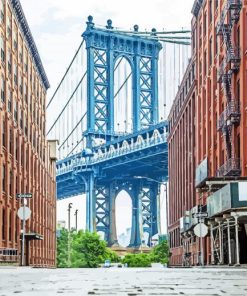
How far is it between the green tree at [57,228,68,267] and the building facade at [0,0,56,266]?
20.1 metres

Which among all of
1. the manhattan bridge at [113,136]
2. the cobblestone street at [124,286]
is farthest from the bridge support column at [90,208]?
the cobblestone street at [124,286]

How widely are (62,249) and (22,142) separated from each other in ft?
208

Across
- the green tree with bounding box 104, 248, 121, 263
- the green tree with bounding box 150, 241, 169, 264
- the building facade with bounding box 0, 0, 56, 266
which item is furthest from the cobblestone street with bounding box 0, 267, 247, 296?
the green tree with bounding box 104, 248, 121, 263

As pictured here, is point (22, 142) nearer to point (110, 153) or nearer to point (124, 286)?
point (124, 286)

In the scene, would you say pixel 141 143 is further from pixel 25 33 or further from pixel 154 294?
pixel 154 294

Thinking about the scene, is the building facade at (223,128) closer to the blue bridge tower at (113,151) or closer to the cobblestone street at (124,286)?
the cobblestone street at (124,286)

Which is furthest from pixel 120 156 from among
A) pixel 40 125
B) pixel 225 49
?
pixel 225 49

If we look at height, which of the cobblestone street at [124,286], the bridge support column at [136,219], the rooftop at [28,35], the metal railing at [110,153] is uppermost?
the rooftop at [28,35]

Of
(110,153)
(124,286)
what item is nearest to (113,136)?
(110,153)

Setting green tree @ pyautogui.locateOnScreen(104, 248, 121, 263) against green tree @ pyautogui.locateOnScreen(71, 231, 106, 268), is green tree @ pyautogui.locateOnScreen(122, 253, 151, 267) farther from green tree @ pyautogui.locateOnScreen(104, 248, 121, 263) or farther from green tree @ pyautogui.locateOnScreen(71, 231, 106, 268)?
green tree @ pyautogui.locateOnScreen(71, 231, 106, 268)

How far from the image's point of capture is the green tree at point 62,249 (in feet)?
431

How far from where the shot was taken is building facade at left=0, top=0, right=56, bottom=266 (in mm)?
63625

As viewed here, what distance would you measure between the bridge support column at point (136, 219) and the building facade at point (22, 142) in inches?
1897

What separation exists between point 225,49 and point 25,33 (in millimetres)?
31207
